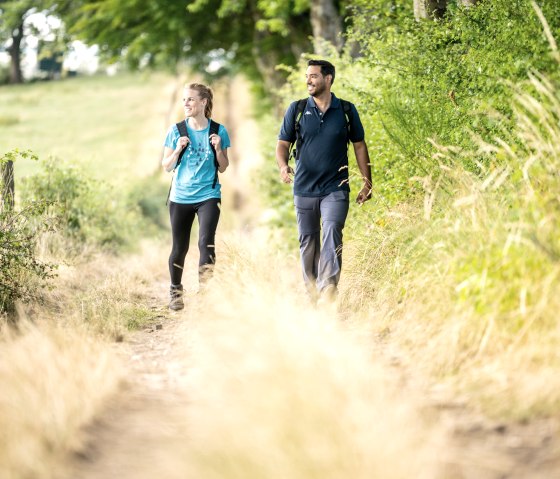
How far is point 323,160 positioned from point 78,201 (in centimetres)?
663

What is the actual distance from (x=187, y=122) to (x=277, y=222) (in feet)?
20.9

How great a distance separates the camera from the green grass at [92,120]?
28.9m

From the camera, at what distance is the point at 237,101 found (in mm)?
43781

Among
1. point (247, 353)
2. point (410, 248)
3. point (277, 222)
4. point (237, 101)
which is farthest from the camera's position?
point (237, 101)

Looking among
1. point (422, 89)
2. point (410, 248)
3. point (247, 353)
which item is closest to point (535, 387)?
point (247, 353)

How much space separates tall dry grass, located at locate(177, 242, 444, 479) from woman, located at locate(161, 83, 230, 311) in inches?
94.2

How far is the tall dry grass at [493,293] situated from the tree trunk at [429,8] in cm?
280

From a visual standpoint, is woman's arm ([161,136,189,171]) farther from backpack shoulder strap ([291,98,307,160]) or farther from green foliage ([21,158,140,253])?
green foliage ([21,158,140,253])

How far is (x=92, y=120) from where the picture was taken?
37.6 meters

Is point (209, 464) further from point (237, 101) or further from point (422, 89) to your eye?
point (237, 101)

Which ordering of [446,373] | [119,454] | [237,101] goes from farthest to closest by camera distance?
[237,101]
[446,373]
[119,454]

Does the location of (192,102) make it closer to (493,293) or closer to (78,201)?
(493,293)

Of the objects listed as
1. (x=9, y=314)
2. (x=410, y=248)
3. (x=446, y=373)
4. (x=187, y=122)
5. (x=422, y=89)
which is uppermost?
(x=422, y=89)

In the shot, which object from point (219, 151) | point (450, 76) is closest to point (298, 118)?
point (219, 151)
